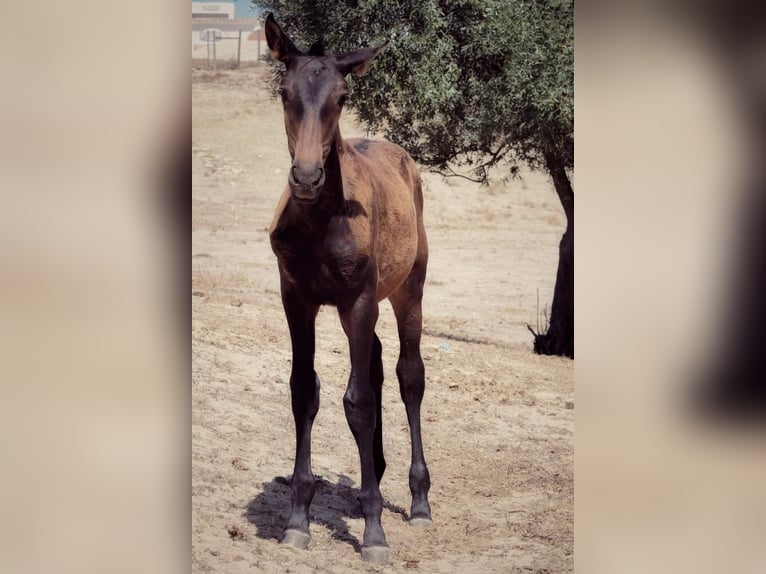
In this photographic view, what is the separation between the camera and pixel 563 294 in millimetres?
5324

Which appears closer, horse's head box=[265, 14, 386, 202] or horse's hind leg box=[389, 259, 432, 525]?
horse's head box=[265, 14, 386, 202]

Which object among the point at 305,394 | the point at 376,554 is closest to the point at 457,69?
the point at 305,394

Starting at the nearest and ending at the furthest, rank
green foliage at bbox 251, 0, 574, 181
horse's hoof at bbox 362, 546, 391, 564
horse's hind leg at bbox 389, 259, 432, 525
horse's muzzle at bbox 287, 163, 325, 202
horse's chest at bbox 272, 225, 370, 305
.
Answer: horse's muzzle at bbox 287, 163, 325, 202 → horse's chest at bbox 272, 225, 370, 305 → horse's hoof at bbox 362, 546, 391, 564 → horse's hind leg at bbox 389, 259, 432, 525 → green foliage at bbox 251, 0, 574, 181

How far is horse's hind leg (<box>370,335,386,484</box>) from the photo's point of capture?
468cm

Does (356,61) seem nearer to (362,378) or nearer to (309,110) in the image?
(309,110)

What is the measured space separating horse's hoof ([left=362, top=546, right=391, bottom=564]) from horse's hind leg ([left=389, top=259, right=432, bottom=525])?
27cm

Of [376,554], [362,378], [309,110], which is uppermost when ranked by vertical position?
[309,110]

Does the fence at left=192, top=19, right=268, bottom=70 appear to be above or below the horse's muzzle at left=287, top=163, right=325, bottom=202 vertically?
above

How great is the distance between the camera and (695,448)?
5.07m

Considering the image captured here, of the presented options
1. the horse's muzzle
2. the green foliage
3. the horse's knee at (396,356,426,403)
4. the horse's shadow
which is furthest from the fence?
the horse's shadow

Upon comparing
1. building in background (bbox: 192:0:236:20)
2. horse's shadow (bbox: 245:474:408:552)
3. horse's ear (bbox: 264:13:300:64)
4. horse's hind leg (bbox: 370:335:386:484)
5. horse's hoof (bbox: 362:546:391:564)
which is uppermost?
building in background (bbox: 192:0:236:20)

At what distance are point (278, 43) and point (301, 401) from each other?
149 cm

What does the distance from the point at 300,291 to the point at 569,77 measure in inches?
71.1

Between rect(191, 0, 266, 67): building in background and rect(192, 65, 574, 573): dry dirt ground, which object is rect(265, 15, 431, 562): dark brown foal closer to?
rect(192, 65, 574, 573): dry dirt ground
